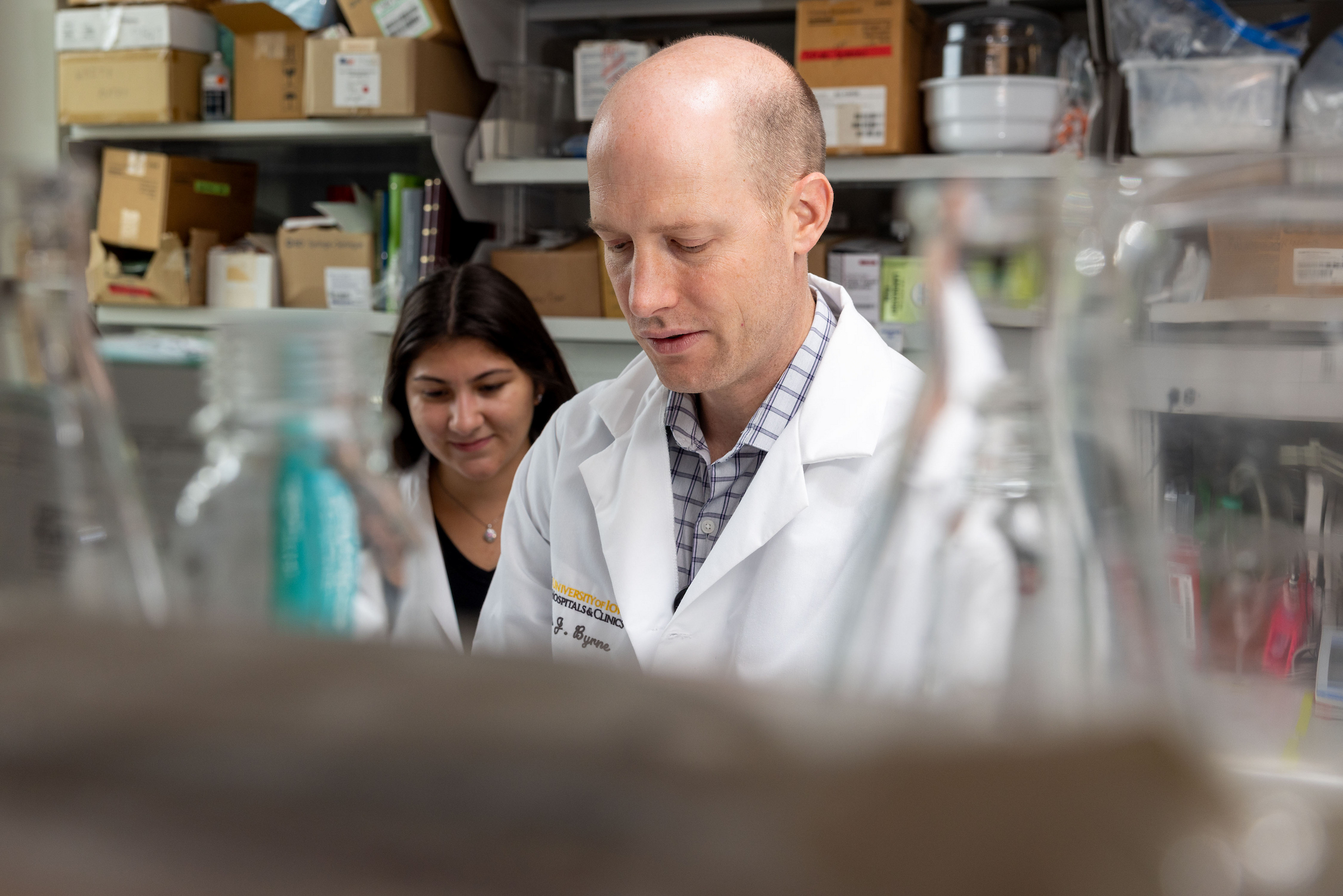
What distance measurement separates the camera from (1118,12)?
2.45m

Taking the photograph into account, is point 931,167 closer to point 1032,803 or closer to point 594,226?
point 594,226

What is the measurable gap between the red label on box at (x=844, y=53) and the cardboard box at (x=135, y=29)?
189 centimetres

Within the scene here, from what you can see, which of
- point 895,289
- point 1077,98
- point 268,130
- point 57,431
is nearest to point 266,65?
point 268,130

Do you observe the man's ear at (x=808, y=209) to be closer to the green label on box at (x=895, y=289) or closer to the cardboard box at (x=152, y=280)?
the green label on box at (x=895, y=289)

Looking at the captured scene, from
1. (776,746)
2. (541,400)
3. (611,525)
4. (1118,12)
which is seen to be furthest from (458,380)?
(776,746)

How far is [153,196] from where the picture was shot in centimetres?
332

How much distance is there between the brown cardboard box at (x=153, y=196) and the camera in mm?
3320

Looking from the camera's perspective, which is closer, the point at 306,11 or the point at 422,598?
the point at 422,598

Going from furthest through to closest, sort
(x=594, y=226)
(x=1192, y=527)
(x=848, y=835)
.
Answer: (x=594, y=226), (x=1192, y=527), (x=848, y=835)

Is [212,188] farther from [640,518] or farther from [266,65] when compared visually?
[640,518]

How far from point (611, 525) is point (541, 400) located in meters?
1.01

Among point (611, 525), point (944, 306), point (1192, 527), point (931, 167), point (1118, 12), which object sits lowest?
point (611, 525)

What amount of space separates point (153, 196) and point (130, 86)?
1.09 feet

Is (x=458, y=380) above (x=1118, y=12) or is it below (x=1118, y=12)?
below
